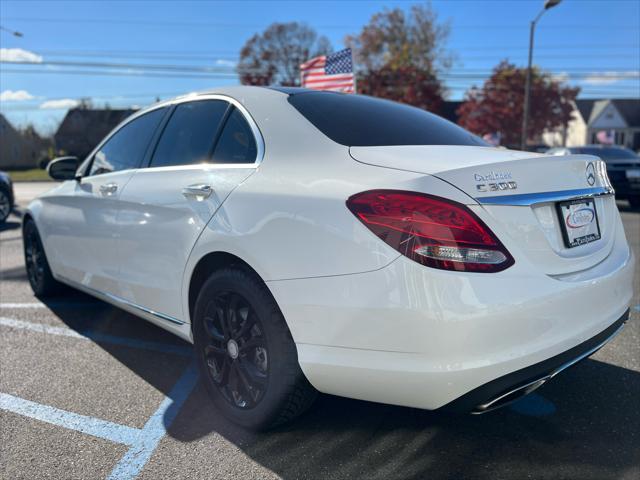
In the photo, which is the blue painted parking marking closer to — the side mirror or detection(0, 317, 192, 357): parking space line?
detection(0, 317, 192, 357): parking space line

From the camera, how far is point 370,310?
192 cm

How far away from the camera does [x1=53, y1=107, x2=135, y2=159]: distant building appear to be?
52969 mm

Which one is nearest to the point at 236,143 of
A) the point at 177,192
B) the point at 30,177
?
the point at 177,192

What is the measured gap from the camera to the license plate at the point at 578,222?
6.98 ft

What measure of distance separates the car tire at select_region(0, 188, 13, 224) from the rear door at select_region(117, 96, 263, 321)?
29.6 feet

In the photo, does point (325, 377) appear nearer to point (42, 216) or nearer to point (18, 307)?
point (42, 216)

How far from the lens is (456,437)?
94.1 inches

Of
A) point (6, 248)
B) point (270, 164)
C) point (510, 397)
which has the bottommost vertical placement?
point (6, 248)

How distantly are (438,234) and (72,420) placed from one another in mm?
2020

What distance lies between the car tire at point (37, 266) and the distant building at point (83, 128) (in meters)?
51.2


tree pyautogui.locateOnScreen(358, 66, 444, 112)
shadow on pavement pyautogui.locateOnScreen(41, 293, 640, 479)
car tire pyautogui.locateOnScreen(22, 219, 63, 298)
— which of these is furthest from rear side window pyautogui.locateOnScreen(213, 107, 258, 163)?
tree pyautogui.locateOnScreen(358, 66, 444, 112)

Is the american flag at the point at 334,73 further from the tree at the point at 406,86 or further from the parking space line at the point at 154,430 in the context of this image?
the tree at the point at 406,86

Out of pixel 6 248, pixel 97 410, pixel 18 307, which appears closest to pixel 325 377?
pixel 97 410

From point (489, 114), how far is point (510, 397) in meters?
39.6
